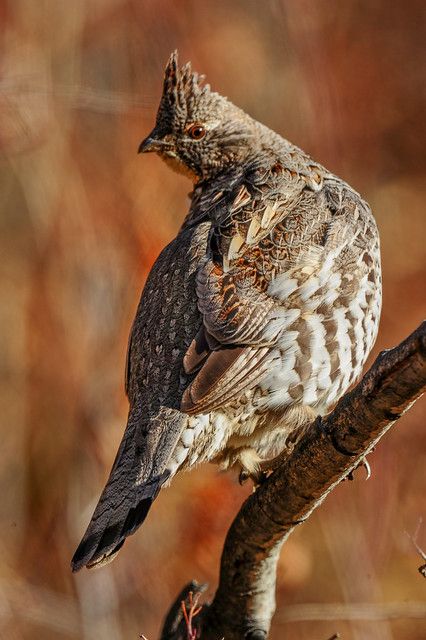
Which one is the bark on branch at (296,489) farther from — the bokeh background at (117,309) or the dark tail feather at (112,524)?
the bokeh background at (117,309)

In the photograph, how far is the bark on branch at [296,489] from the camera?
349 centimetres

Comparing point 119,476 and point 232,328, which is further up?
point 232,328

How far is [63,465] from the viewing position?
23.2 ft

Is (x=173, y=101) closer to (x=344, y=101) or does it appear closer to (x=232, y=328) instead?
(x=232, y=328)

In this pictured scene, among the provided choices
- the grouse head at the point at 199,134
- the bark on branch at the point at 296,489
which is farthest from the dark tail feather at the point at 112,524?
the grouse head at the point at 199,134

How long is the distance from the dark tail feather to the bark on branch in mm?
472

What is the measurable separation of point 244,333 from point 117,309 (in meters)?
2.82

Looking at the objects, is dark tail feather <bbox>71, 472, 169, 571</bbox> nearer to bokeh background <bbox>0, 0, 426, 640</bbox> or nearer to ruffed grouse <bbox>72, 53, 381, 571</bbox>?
ruffed grouse <bbox>72, 53, 381, 571</bbox>

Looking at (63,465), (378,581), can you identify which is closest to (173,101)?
Answer: (63,465)

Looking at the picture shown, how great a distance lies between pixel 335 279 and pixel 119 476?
1.20 metres

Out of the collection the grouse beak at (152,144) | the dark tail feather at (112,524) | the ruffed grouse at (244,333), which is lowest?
the dark tail feather at (112,524)

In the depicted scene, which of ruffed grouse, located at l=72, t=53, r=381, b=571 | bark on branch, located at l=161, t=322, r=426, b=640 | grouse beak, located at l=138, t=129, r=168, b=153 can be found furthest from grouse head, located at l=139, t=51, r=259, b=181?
bark on branch, located at l=161, t=322, r=426, b=640

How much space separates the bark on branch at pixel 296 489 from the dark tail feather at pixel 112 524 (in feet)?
1.55

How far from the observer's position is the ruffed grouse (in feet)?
13.9
